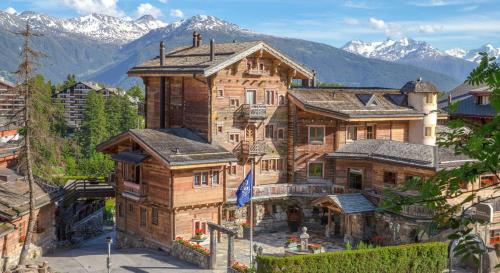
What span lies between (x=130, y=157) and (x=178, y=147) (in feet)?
11.6

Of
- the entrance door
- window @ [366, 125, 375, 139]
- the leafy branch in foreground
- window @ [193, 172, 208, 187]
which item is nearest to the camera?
the leafy branch in foreground

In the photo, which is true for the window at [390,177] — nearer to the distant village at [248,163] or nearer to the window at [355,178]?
the distant village at [248,163]

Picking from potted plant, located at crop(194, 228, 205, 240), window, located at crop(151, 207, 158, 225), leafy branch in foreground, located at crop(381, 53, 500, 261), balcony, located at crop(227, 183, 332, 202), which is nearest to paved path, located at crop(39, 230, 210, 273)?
window, located at crop(151, 207, 158, 225)

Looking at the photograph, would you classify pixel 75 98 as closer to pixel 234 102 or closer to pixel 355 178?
pixel 234 102

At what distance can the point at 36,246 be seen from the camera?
39281mm

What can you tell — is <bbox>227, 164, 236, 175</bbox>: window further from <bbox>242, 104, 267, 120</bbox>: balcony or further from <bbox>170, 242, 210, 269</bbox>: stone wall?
<bbox>170, 242, 210, 269</bbox>: stone wall

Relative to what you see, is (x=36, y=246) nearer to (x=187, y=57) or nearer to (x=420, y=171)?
(x=187, y=57)

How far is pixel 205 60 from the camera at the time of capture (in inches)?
1672

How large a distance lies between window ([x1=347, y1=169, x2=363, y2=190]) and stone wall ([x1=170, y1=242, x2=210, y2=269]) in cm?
1339

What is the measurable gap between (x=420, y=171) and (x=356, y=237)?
20.8 feet

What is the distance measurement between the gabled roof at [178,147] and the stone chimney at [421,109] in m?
16.7

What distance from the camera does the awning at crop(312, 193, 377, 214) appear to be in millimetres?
39656

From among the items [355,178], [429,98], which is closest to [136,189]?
[355,178]

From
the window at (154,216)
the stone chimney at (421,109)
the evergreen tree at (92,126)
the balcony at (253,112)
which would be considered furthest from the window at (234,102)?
the evergreen tree at (92,126)
